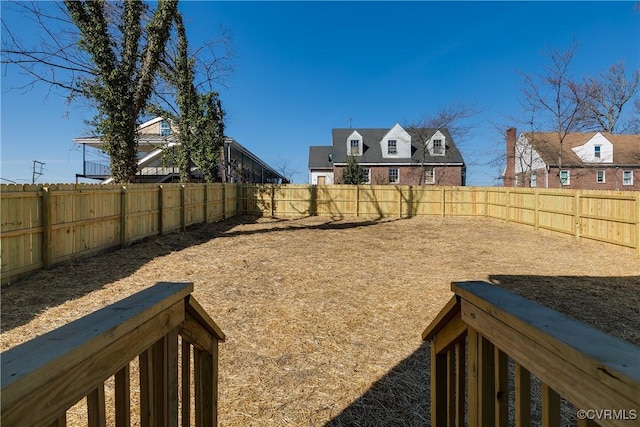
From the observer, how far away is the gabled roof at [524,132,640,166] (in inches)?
1018

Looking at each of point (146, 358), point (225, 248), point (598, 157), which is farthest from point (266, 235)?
point (598, 157)

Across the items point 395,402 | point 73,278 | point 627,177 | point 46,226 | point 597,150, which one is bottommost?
point 395,402

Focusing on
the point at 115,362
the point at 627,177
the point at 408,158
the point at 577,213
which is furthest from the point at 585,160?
the point at 115,362

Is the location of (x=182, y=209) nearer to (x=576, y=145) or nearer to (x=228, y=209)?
(x=228, y=209)

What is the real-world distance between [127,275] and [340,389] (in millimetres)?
4931

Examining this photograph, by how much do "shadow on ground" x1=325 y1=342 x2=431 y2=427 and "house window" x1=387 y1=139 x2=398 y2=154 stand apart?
84.3ft

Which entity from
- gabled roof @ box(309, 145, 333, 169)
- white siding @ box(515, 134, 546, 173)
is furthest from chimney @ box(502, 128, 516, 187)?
gabled roof @ box(309, 145, 333, 169)

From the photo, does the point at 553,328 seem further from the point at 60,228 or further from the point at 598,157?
the point at 598,157

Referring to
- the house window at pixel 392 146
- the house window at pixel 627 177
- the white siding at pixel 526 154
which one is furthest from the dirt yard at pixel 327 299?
the house window at pixel 627 177

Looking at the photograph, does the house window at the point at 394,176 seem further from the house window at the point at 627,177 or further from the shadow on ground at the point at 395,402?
the shadow on ground at the point at 395,402

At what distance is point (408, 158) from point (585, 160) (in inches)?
512

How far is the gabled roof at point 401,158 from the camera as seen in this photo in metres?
27.6

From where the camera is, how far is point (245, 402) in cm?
289

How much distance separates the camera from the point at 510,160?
1049 inches
